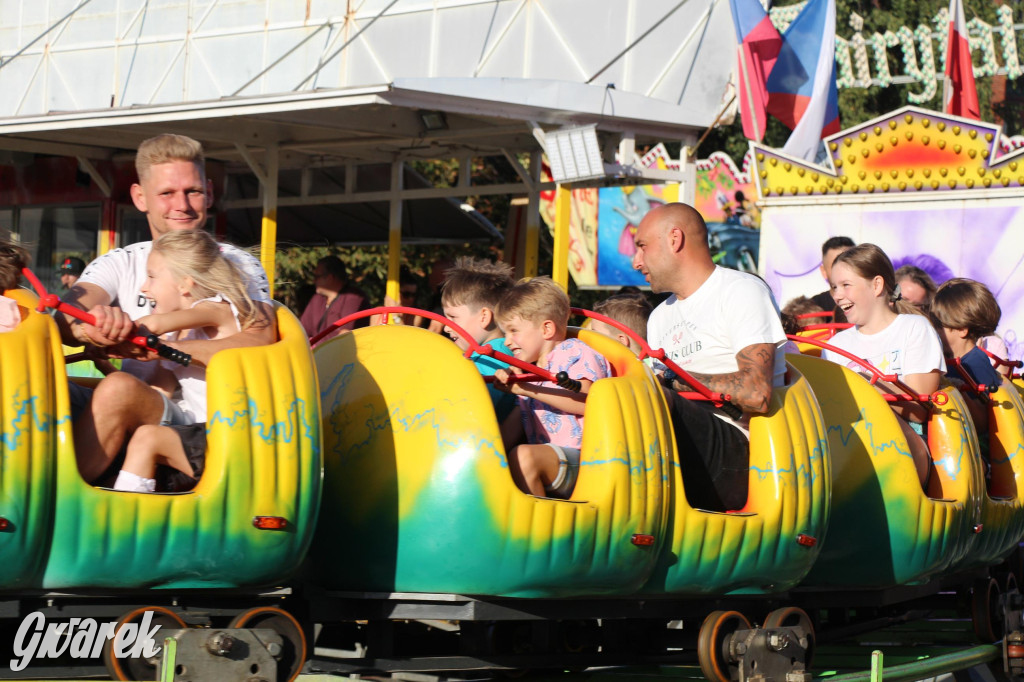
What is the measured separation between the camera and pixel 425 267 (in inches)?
774

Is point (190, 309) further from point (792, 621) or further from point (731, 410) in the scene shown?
point (792, 621)

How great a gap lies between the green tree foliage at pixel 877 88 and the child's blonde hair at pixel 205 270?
797 inches

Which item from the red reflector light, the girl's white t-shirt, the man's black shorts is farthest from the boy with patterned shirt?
the girl's white t-shirt

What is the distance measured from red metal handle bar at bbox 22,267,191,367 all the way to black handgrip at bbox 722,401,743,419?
1876 millimetres

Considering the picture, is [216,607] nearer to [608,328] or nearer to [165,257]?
[165,257]

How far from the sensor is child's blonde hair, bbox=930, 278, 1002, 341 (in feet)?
20.2

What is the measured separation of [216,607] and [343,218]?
31.5 feet

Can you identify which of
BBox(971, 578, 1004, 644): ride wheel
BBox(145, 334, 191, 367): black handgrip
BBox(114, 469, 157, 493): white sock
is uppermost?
BBox(145, 334, 191, 367): black handgrip

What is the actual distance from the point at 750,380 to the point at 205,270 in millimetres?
1801

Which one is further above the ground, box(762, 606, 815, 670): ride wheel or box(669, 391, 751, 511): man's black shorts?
box(669, 391, 751, 511): man's black shorts

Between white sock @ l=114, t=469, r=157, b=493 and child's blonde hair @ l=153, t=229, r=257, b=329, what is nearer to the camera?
white sock @ l=114, t=469, r=157, b=493

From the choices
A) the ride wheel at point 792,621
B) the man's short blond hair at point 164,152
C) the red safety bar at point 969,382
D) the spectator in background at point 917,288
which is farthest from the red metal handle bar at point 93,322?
the spectator in background at point 917,288

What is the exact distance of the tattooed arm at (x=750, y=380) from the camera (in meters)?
4.32

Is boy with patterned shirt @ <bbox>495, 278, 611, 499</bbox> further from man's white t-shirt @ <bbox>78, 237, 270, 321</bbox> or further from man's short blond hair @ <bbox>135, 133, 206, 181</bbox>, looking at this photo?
man's short blond hair @ <bbox>135, 133, 206, 181</bbox>
